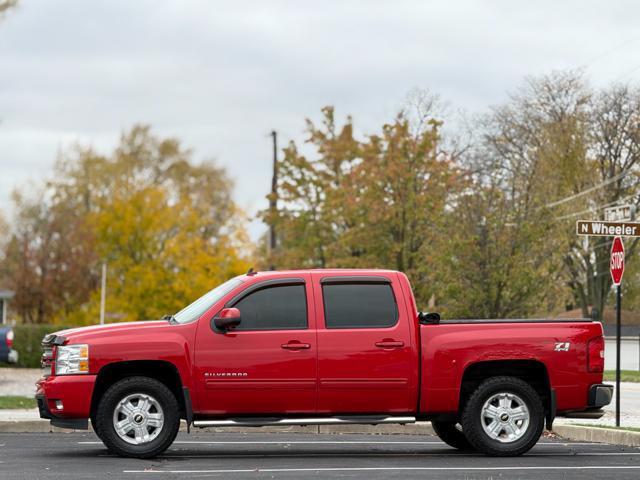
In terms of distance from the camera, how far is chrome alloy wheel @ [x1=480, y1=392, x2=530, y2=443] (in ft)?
43.6

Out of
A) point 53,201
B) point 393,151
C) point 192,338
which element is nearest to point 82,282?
point 53,201

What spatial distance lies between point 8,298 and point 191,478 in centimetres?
6374

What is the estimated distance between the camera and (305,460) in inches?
502

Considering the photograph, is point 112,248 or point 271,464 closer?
point 271,464

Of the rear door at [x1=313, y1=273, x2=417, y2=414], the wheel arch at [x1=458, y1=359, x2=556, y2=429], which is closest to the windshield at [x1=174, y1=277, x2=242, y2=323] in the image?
the rear door at [x1=313, y1=273, x2=417, y2=414]

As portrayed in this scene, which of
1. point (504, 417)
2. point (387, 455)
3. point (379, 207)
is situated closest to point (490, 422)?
point (504, 417)

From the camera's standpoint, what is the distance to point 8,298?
7238 centimetres

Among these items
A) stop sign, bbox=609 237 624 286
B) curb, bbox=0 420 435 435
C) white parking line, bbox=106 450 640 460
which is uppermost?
stop sign, bbox=609 237 624 286

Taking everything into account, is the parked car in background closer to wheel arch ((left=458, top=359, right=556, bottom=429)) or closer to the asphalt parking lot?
the asphalt parking lot

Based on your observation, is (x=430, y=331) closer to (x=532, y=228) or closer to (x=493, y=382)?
(x=493, y=382)

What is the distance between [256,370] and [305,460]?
1.05m

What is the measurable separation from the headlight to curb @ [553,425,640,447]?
264 inches

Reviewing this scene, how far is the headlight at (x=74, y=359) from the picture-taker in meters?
12.8

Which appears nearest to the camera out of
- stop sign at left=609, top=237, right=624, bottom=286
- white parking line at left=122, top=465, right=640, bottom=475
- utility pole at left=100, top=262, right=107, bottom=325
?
white parking line at left=122, top=465, right=640, bottom=475
